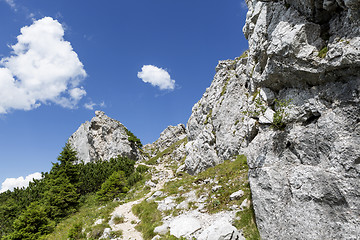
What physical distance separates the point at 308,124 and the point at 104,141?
7959 centimetres

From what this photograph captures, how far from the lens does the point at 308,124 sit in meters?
9.16

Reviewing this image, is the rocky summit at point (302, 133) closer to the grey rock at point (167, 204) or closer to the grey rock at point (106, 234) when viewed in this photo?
the grey rock at point (167, 204)

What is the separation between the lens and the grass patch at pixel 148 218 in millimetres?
14452

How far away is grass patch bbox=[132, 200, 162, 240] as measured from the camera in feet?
47.4

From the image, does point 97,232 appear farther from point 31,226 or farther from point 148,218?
point 31,226

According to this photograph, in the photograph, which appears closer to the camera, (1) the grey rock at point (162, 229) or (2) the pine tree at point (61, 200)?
(1) the grey rock at point (162, 229)

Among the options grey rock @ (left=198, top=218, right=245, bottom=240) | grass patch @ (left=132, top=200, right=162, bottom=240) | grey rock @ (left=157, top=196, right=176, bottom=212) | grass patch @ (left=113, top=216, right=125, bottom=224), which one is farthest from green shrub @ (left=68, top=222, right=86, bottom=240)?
grey rock @ (left=198, top=218, right=245, bottom=240)

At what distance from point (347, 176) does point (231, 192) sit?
942 cm

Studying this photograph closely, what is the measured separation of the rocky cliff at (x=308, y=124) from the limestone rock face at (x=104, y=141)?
64.3m

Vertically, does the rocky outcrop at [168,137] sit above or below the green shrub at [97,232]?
above

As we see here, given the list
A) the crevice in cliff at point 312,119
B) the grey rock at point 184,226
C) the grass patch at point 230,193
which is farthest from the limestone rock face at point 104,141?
the crevice in cliff at point 312,119

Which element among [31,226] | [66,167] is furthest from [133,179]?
[31,226]

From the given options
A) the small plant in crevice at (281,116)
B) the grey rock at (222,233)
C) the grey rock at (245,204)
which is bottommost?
the grey rock at (222,233)

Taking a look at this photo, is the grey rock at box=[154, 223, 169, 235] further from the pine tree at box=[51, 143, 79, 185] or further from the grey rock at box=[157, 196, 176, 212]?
the pine tree at box=[51, 143, 79, 185]
